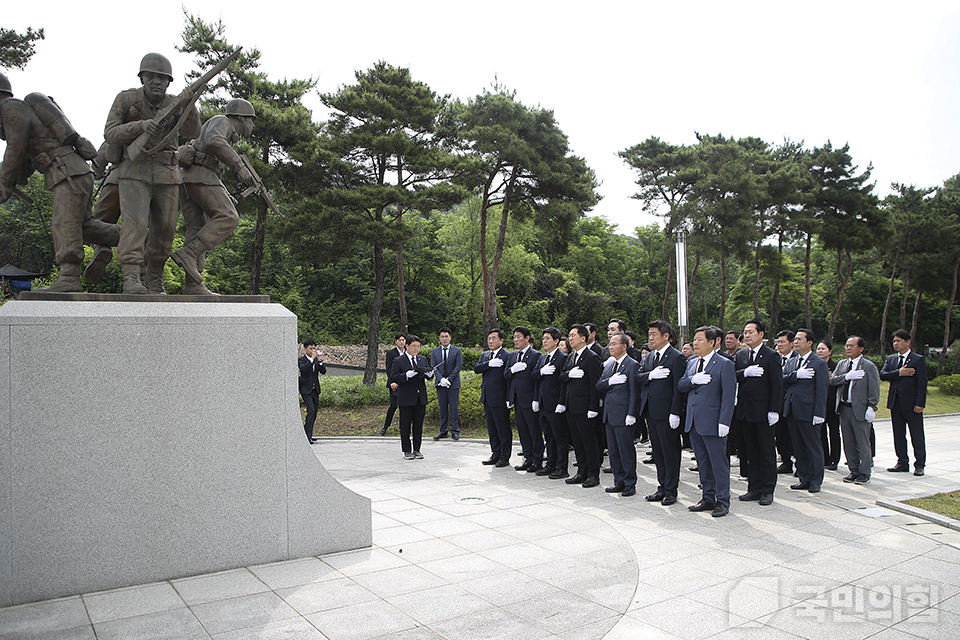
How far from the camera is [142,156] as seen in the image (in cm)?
502

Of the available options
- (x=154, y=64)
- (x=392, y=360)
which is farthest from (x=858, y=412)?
(x=154, y=64)

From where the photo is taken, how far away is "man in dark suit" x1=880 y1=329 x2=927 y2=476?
27.7ft

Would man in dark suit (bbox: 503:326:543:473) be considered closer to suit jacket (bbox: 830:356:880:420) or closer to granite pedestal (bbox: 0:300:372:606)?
granite pedestal (bbox: 0:300:372:606)

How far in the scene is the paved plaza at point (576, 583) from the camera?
363 cm

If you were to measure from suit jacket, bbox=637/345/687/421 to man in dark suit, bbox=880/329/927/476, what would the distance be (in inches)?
144

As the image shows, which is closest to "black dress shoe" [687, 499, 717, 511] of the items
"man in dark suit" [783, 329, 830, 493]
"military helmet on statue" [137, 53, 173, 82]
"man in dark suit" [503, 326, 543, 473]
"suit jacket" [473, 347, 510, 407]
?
"man in dark suit" [783, 329, 830, 493]

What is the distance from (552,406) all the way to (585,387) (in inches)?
28.6

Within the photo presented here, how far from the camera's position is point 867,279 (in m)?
46.5

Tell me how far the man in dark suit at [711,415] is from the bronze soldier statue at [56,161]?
18.4 ft

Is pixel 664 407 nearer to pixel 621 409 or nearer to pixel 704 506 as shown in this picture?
pixel 621 409

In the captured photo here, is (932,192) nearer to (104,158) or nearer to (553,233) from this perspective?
(553,233)

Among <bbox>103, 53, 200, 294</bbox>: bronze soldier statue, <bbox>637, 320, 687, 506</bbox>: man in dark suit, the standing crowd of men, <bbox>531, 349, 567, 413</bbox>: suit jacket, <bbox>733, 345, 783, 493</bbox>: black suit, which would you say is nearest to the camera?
<bbox>103, 53, 200, 294</bbox>: bronze soldier statue

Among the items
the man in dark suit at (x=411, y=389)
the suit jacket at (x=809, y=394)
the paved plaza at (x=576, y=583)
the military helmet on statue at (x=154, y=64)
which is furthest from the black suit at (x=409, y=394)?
the military helmet on statue at (x=154, y=64)

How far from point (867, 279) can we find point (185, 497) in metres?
52.0
